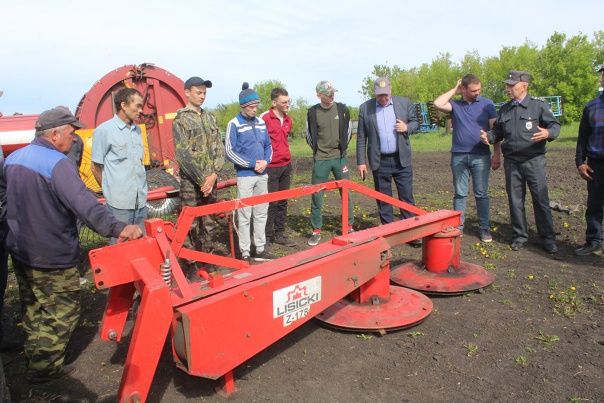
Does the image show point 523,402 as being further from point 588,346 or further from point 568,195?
point 568,195

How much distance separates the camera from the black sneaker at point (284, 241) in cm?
645

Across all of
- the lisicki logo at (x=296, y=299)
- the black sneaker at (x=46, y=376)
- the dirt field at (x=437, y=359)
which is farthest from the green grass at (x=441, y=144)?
the black sneaker at (x=46, y=376)

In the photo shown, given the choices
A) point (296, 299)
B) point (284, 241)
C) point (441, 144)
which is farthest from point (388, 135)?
point (441, 144)

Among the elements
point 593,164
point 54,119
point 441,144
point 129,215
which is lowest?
point 441,144

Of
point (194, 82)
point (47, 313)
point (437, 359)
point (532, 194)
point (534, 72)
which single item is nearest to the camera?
point (47, 313)

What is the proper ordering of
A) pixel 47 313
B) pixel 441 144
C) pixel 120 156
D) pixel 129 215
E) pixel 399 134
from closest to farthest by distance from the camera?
pixel 47 313
pixel 120 156
pixel 129 215
pixel 399 134
pixel 441 144

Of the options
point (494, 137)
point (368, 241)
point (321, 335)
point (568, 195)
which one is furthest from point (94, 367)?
point (568, 195)

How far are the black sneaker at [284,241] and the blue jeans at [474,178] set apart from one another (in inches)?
84.6

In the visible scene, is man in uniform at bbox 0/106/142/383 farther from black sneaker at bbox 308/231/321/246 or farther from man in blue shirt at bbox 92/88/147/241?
black sneaker at bbox 308/231/321/246

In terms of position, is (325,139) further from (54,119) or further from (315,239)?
(54,119)

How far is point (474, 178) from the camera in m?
6.10

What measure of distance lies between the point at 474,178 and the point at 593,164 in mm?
1302

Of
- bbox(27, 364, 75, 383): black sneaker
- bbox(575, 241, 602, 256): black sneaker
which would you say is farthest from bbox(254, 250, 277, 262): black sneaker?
bbox(575, 241, 602, 256): black sneaker

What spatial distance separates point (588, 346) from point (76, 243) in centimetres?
379
